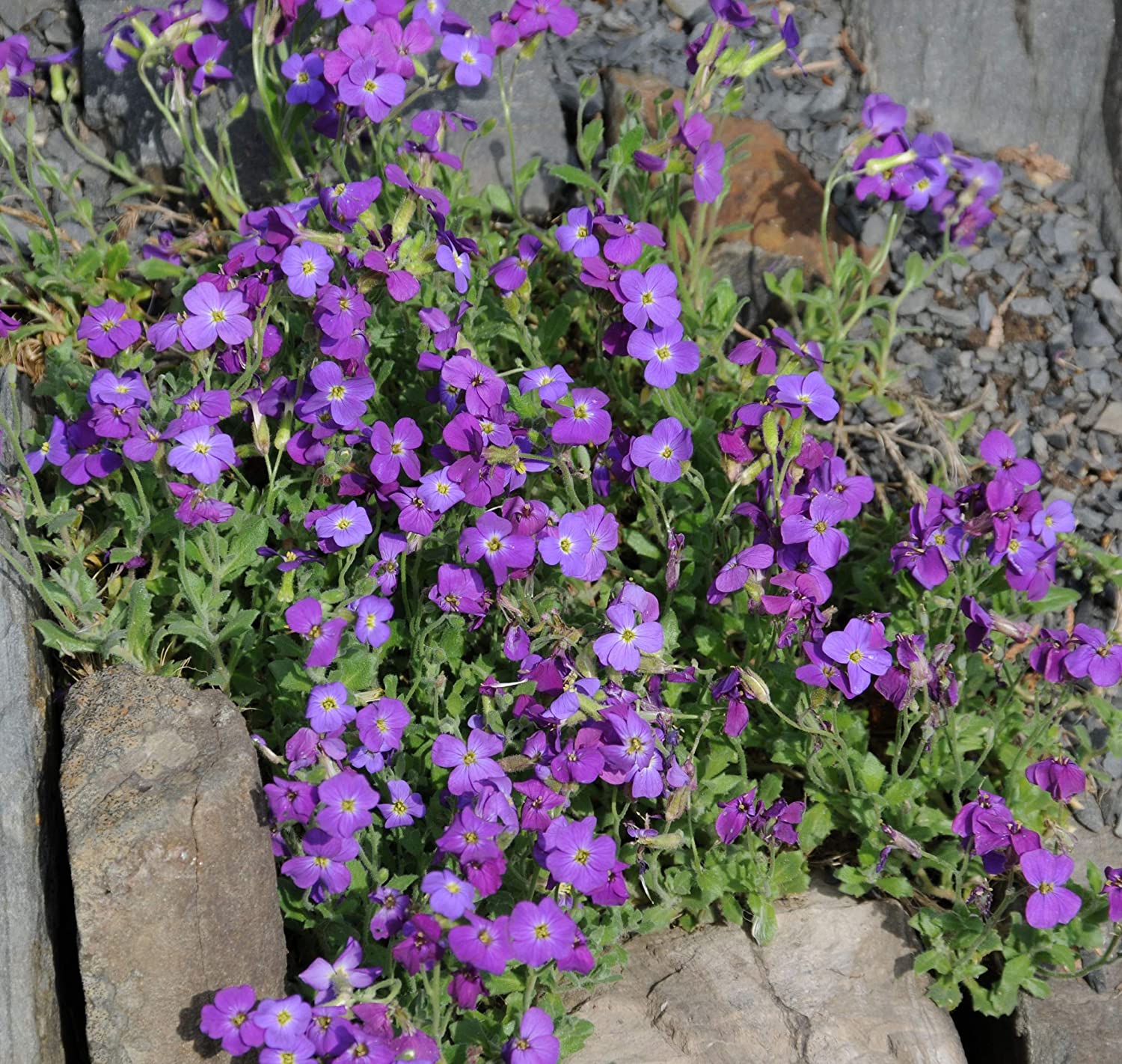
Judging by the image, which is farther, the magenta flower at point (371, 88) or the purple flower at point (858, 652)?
the magenta flower at point (371, 88)

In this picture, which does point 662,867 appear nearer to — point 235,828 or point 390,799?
point 390,799

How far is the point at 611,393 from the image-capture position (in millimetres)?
3936

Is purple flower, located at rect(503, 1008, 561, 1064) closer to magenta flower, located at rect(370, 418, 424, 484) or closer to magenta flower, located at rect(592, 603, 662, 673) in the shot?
magenta flower, located at rect(592, 603, 662, 673)

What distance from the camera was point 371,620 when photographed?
3137mm

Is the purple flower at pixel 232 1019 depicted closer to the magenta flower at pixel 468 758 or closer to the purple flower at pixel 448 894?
the purple flower at pixel 448 894

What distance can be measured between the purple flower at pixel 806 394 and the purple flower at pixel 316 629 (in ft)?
4.19

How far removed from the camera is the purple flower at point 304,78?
13.1ft

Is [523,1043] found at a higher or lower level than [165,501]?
lower

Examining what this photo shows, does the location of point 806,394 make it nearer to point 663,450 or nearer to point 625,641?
point 663,450

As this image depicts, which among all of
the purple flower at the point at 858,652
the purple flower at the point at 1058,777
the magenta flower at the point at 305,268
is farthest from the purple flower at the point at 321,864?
the purple flower at the point at 1058,777

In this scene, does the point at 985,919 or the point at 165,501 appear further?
the point at 165,501

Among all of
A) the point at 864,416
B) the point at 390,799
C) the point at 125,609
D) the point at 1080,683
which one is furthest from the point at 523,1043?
the point at 864,416

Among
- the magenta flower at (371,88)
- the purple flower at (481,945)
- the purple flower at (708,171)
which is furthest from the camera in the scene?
the purple flower at (708,171)

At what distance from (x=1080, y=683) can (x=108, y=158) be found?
3.76m
